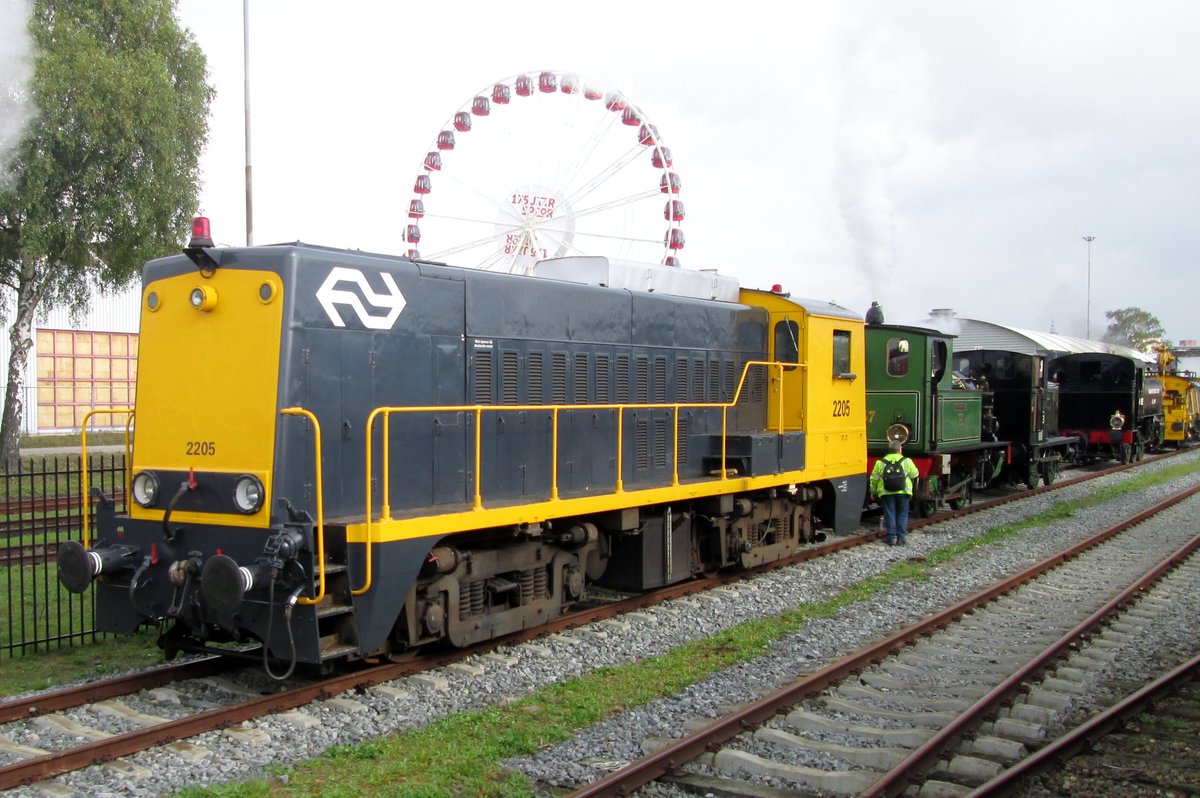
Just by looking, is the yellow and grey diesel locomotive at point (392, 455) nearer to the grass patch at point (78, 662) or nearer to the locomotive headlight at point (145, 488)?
the locomotive headlight at point (145, 488)

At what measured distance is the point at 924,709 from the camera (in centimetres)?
616

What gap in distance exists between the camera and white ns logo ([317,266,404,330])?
6.39m

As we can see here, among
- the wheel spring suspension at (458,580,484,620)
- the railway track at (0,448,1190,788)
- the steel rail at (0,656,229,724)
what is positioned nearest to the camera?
the railway track at (0,448,1190,788)

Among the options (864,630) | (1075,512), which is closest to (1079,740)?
(864,630)

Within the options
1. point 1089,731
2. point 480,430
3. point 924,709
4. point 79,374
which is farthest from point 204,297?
point 79,374

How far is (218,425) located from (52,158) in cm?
1418

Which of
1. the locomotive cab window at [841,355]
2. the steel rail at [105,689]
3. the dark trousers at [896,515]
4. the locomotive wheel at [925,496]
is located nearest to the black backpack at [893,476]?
the dark trousers at [896,515]

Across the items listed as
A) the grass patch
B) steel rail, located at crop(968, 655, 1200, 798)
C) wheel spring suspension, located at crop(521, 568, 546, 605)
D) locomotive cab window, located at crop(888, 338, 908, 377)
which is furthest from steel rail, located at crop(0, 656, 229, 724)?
locomotive cab window, located at crop(888, 338, 908, 377)

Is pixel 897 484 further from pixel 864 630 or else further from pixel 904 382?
pixel 864 630

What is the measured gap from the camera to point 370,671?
21.2 feet

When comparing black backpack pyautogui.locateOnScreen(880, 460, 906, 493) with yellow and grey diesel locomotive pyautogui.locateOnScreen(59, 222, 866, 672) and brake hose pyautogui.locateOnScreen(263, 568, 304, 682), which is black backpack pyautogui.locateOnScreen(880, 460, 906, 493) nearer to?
yellow and grey diesel locomotive pyautogui.locateOnScreen(59, 222, 866, 672)

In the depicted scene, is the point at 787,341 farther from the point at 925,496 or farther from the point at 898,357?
the point at 925,496

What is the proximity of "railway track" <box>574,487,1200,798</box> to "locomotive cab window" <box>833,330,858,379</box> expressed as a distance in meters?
2.95

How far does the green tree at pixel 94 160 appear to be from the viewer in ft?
57.2
